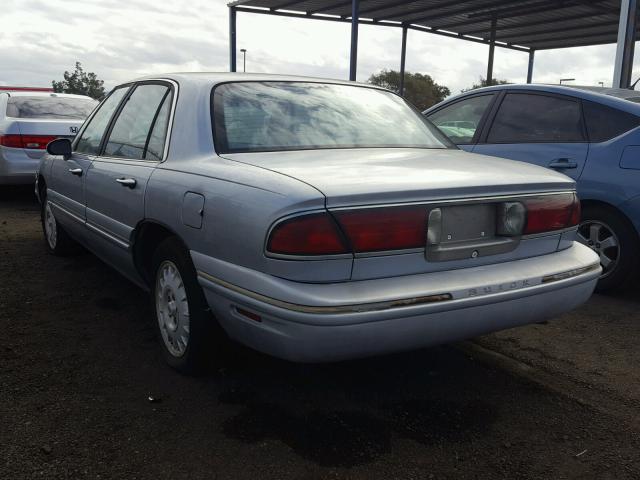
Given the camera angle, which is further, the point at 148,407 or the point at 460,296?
the point at 148,407

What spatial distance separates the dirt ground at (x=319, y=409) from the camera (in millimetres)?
2174

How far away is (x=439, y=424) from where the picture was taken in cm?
247

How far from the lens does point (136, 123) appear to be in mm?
3518

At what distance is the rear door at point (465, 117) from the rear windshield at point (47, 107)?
5059 mm

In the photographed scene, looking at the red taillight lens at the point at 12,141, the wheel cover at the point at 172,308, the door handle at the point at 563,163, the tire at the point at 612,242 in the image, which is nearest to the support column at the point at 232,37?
the red taillight lens at the point at 12,141

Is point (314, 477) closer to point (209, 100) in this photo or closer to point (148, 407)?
point (148, 407)

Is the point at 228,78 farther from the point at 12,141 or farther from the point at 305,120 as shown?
the point at 12,141

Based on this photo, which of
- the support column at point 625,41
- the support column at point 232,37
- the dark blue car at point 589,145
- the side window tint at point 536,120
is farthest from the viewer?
the support column at point 232,37

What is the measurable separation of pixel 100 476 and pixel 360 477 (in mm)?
905

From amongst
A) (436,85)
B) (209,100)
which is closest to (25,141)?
(209,100)

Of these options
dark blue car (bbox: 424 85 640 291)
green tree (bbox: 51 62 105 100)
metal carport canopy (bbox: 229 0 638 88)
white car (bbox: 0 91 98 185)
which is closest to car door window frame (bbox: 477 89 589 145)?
dark blue car (bbox: 424 85 640 291)

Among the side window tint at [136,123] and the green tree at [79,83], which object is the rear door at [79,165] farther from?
the green tree at [79,83]

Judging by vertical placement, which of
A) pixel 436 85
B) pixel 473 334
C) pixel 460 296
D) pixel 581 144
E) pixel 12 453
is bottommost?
pixel 12 453

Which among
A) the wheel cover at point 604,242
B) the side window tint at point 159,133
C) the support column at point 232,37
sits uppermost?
the support column at point 232,37
